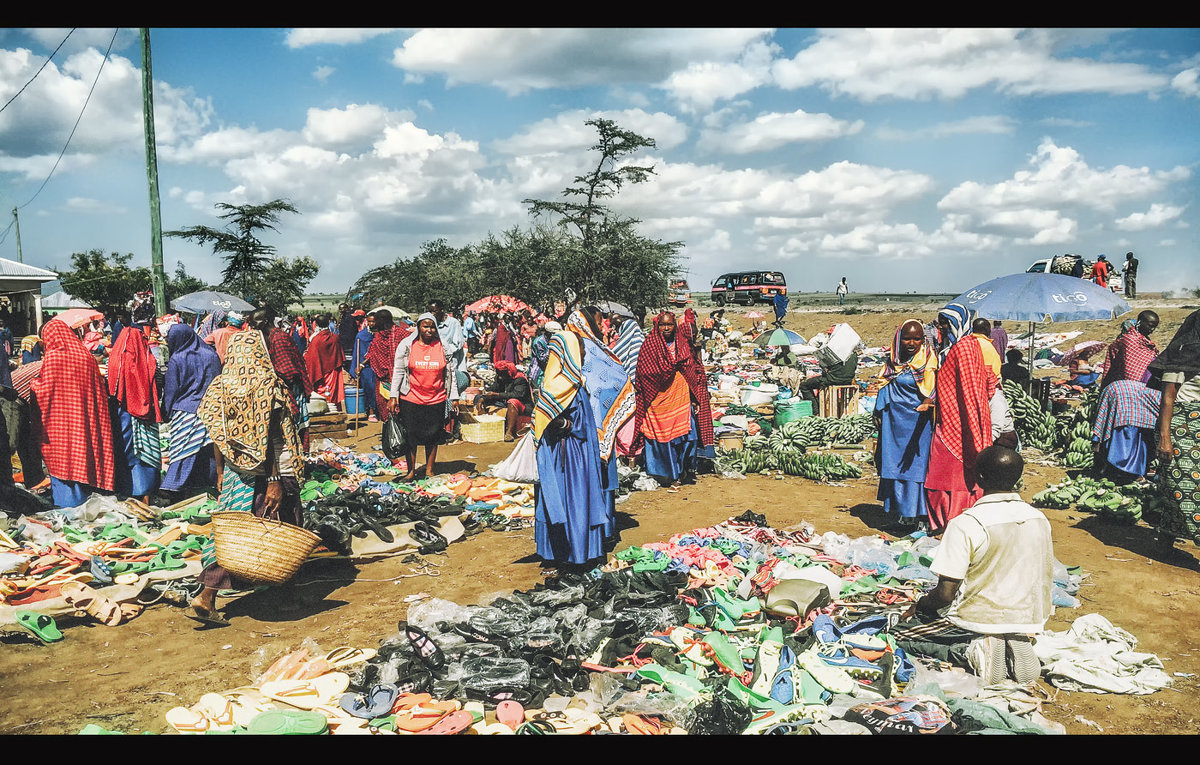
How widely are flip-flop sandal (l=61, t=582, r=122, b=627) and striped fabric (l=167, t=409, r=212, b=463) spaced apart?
2414mm

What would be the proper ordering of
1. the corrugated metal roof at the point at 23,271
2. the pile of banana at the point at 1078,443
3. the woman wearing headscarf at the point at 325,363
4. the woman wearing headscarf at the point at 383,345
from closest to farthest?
the pile of banana at the point at 1078,443 < the woman wearing headscarf at the point at 383,345 < the woman wearing headscarf at the point at 325,363 < the corrugated metal roof at the point at 23,271

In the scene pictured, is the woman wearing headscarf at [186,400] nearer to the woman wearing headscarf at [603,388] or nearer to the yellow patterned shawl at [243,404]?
the yellow patterned shawl at [243,404]

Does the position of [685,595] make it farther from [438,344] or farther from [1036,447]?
[1036,447]

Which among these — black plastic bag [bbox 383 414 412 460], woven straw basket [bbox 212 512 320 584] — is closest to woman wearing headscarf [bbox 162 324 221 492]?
black plastic bag [bbox 383 414 412 460]

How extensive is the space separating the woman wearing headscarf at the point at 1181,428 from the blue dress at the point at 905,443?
1.62 m

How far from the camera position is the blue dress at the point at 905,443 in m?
6.48

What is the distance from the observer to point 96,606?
4.86 metres

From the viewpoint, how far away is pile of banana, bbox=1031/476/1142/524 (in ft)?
22.7

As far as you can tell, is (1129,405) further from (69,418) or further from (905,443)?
(69,418)

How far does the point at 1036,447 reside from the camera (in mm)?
10062

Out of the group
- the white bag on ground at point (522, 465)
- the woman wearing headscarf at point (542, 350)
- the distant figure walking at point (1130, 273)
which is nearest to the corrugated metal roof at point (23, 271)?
the woman wearing headscarf at point (542, 350)

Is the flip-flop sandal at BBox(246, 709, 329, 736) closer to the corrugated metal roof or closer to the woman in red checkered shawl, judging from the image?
the woman in red checkered shawl

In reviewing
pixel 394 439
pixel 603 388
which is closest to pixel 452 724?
pixel 603 388
